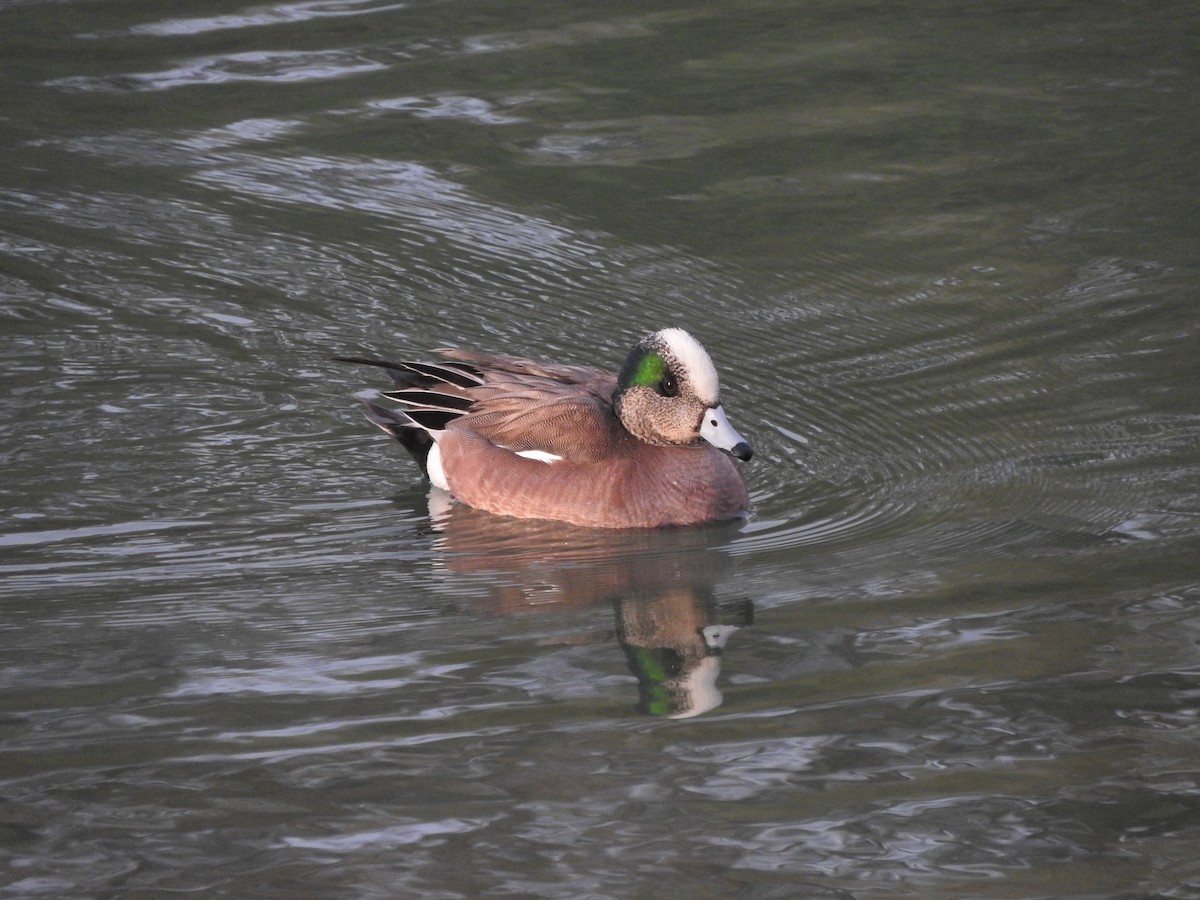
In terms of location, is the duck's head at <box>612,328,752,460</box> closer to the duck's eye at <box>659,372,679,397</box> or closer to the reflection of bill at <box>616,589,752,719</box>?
the duck's eye at <box>659,372,679,397</box>

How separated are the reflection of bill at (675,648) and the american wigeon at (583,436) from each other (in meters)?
0.89

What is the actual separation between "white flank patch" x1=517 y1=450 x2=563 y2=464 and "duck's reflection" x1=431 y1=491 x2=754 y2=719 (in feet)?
0.85

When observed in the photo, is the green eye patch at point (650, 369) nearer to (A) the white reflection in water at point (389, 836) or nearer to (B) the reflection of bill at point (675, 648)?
(B) the reflection of bill at point (675, 648)

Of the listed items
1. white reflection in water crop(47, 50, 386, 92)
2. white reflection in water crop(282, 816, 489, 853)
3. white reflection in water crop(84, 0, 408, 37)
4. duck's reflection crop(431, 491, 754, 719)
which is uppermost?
white reflection in water crop(84, 0, 408, 37)

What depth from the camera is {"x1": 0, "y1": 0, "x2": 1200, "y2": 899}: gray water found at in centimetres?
395

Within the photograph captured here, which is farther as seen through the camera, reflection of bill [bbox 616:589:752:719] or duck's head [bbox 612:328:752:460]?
duck's head [bbox 612:328:752:460]

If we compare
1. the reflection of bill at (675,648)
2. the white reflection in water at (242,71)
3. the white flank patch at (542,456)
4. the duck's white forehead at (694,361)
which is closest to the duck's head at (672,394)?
the duck's white forehead at (694,361)

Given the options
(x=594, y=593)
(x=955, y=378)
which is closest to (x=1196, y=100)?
(x=955, y=378)

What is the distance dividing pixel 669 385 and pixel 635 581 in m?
1.05

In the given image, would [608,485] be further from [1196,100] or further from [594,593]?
[1196,100]

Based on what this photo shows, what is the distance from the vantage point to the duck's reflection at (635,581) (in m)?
4.82

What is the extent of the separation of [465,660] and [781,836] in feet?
4.40

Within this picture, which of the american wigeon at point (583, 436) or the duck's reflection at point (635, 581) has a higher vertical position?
the american wigeon at point (583, 436)

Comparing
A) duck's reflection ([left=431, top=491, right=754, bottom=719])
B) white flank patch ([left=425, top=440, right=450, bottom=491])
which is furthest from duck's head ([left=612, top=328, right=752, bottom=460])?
white flank patch ([left=425, top=440, right=450, bottom=491])
